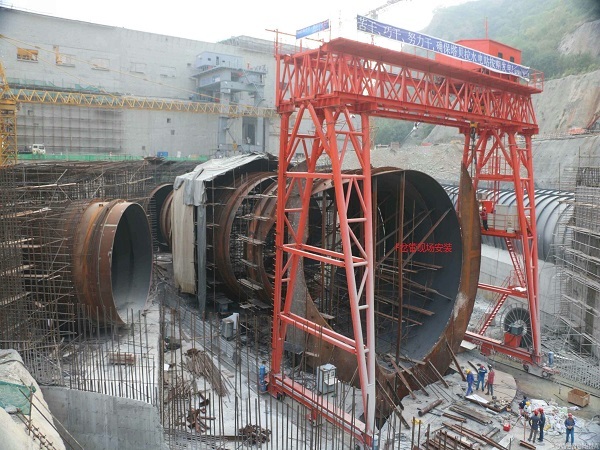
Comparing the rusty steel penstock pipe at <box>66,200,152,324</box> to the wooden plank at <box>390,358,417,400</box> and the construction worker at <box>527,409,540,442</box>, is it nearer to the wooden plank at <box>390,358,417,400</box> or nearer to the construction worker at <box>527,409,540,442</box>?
the wooden plank at <box>390,358,417,400</box>

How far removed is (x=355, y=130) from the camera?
11.0 m

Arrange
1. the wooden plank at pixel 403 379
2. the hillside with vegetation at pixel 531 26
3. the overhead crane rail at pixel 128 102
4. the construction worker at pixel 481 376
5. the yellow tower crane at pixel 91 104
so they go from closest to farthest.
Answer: the wooden plank at pixel 403 379 < the construction worker at pixel 481 376 < the yellow tower crane at pixel 91 104 < the overhead crane rail at pixel 128 102 < the hillside with vegetation at pixel 531 26

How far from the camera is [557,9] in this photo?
5500cm

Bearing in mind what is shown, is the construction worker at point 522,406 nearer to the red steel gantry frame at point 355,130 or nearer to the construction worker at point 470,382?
the construction worker at point 470,382

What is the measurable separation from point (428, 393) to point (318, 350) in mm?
3029

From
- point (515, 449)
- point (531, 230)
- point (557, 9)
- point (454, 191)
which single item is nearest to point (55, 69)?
point (454, 191)

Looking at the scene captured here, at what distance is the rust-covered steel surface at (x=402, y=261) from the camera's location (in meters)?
12.3

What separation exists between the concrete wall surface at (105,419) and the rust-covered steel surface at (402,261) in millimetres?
3643

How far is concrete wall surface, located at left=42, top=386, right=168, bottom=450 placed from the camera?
28.9ft

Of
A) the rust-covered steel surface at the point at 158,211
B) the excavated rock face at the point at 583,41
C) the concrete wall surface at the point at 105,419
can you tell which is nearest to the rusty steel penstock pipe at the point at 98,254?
the concrete wall surface at the point at 105,419

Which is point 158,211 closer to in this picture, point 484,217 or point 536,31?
point 484,217

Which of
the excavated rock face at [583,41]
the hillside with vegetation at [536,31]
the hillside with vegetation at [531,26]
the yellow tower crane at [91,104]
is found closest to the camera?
the yellow tower crane at [91,104]

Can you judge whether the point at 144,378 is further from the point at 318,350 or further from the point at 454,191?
the point at 454,191

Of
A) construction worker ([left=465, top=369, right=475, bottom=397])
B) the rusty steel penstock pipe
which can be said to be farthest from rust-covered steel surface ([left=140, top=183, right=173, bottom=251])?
construction worker ([left=465, top=369, right=475, bottom=397])
